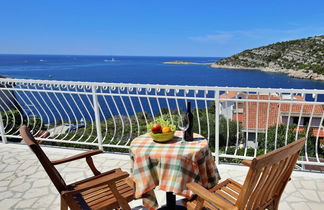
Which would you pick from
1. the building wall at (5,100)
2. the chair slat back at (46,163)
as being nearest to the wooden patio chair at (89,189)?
the chair slat back at (46,163)

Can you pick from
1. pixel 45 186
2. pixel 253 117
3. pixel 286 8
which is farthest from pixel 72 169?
pixel 286 8

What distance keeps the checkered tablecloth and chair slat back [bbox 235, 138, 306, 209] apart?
42 centimetres

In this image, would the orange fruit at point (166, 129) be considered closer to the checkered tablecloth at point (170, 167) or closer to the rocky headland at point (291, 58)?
the checkered tablecloth at point (170, 167)

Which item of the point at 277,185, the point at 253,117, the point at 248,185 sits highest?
the point at 248,185

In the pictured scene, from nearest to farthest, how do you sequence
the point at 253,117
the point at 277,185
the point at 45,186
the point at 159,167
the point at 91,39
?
the point at 277,185 < the point at 159,167 < the point at 45,186 < the point at 253,117 < the point at 91,39

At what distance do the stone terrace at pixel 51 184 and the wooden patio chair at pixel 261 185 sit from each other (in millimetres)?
969

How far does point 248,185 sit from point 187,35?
237ft

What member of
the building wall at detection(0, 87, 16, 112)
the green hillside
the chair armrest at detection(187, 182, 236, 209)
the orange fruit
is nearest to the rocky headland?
the green hillside

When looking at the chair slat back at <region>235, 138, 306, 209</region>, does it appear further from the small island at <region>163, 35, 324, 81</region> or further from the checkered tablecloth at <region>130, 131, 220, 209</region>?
the small island at <region>163, 35, 324, 81</region>

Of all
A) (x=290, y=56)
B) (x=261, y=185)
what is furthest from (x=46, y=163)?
(x=290, y=56)

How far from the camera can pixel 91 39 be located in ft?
202

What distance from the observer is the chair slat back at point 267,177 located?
122 centimetres

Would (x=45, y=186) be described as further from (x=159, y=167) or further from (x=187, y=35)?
(x=187, y=35)

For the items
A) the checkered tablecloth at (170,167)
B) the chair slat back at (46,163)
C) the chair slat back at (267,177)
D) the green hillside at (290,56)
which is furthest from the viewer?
the green hillside at (290,56)
